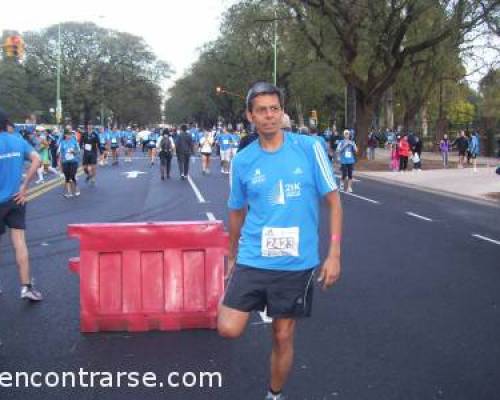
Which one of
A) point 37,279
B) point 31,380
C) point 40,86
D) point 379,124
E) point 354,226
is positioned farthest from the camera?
point 40,86

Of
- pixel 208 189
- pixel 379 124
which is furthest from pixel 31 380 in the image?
pixel 379 124

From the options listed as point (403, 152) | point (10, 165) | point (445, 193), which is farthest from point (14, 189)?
point (403, 152)

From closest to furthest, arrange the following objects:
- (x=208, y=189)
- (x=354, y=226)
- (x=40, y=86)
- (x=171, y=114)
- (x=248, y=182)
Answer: (x=248, y=182)
(x=354, y=226)
(x=208, y=189)
(x=40, y=86)
(x=171, y=114)

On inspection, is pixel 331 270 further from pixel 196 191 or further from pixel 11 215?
pixel 196 191

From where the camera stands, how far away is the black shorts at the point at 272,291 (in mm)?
3721

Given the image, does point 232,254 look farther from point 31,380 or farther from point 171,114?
point 171,114

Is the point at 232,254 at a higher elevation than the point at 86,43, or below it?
below

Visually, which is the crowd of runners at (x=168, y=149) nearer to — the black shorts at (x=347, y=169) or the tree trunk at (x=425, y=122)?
the black shorts at (x=347, y=169)

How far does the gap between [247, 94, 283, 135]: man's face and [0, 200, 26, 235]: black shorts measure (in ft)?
11.3

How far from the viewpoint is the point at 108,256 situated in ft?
18.5

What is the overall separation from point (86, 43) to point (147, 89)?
1099 cm

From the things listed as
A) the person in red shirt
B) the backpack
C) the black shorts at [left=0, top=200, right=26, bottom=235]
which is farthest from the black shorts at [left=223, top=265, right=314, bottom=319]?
the person in red shirt

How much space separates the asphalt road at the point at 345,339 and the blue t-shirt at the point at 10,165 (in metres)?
1.10

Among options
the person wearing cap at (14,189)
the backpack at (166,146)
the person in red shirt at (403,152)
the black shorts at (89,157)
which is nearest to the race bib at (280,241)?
the person wearing cap at (14,189)
